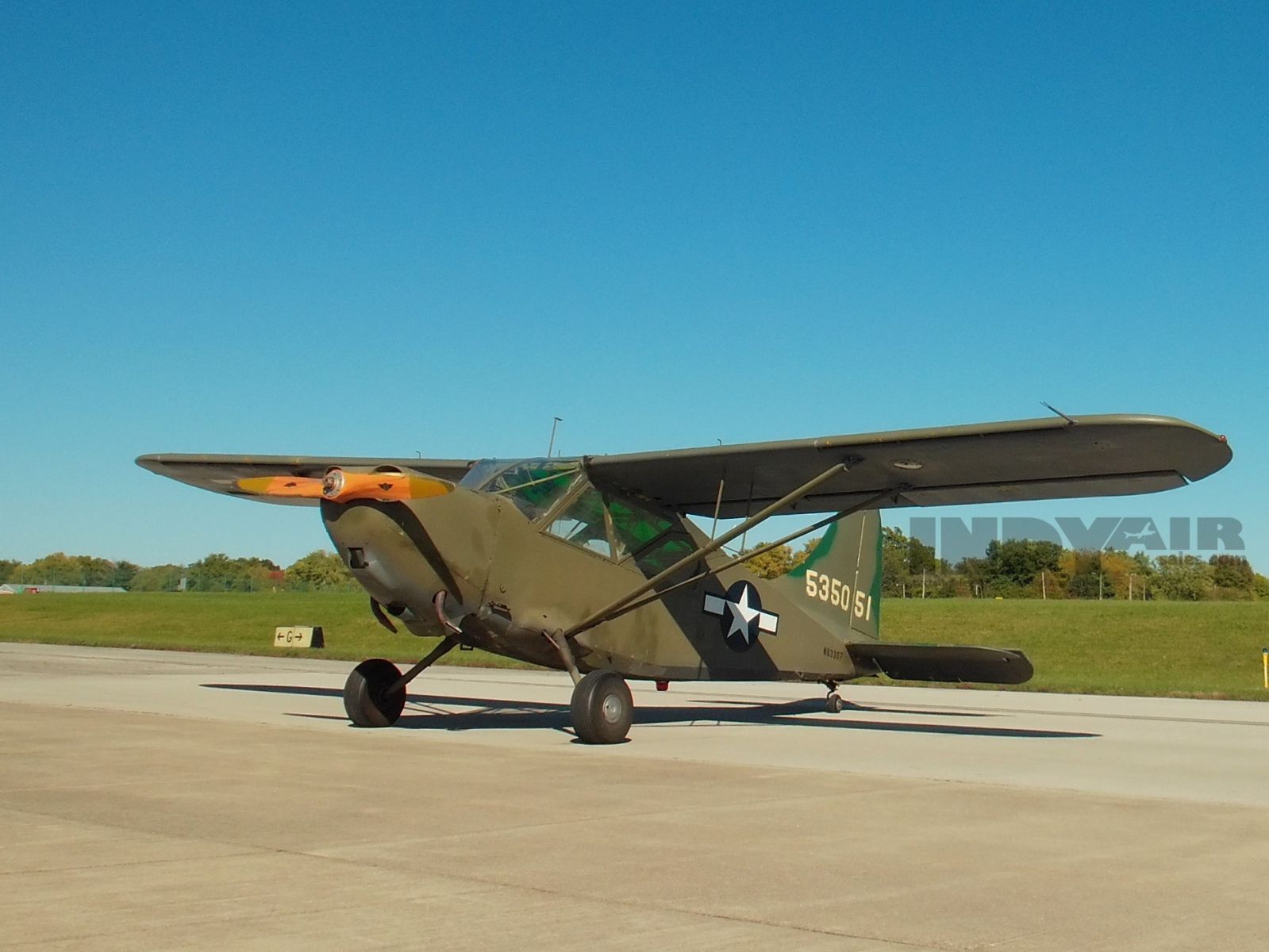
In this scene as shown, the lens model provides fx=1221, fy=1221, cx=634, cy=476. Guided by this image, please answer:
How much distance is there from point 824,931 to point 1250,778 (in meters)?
6.96

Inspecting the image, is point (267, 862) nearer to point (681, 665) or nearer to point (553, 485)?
point (553, 485)

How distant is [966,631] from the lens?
4422cm

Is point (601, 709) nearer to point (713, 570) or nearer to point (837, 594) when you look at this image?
point (713, 570)

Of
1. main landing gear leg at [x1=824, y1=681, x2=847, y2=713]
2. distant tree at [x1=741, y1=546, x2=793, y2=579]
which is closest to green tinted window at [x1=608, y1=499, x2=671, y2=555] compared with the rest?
Answer: main landing gear leg at [x1=824, y1=681, x2=847, y2=713]

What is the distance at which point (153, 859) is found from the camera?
5355 millimetres

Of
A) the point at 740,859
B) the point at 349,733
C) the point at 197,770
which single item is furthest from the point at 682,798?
the point at 349,733

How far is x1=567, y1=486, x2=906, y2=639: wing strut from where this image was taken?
12344 millimetres

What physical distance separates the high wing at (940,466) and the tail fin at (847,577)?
1624 millimetres

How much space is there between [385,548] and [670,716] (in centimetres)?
617

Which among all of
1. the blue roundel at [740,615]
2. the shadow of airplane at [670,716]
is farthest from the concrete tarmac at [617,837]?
the blue roundel at [740,615]

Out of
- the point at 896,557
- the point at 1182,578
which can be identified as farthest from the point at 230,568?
the point at 1182,578

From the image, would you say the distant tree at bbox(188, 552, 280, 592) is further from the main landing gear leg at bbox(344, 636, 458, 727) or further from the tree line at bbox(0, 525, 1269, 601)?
the main landing gear leg at bbox(344, 636, 458, 727)

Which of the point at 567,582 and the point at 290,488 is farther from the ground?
the point at 290,488

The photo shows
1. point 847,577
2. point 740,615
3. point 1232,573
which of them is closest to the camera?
point 740,615
